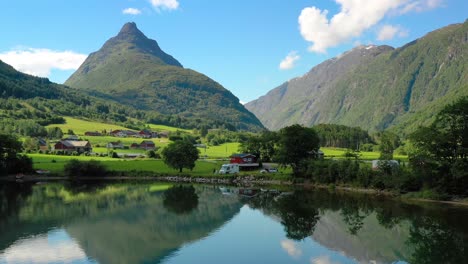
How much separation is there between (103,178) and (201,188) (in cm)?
2621

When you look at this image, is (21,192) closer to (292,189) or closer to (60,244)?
(60,244)

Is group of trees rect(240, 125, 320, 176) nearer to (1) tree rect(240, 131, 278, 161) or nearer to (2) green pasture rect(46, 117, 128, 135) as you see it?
(1) tree rect(240, 131, 278, 161)

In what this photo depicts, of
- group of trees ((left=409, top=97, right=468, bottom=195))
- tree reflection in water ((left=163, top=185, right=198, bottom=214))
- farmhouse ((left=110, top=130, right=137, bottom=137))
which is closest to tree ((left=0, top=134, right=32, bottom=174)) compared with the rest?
tree reflection in water ((left=163, top=185, right=198, bottom=214))

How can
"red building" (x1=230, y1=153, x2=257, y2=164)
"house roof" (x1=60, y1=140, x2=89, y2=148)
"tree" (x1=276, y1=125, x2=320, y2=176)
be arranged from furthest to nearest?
"house roof" (x1=60, y1=140, x2=89, y2=148) → "red building" (x1=230, y1=153, x2=257, y2=164) → "tree" (x1=276, y1=125, x2=320, y2=176)

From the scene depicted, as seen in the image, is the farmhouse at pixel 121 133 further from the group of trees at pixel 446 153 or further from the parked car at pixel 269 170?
the group of trees at pixel 446 153

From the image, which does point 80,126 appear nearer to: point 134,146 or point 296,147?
point 134,146

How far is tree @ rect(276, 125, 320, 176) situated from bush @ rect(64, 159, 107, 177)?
3844 centimetres

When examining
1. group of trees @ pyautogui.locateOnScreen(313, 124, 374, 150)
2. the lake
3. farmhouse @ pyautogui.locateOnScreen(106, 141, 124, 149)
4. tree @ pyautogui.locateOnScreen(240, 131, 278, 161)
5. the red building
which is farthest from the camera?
group of trees @ pyautogui.locateOnScreen(313, 124, 374, 150)

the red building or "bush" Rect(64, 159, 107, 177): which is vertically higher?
the red building

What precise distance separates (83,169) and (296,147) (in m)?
44.9

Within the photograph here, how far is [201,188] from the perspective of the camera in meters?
75.2

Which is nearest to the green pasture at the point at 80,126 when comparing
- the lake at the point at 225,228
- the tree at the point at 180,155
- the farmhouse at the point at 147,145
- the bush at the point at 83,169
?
the farmhouse at the point at 147,145

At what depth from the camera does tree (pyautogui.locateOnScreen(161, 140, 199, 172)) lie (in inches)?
3541

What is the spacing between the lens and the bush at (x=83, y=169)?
9012 cm
